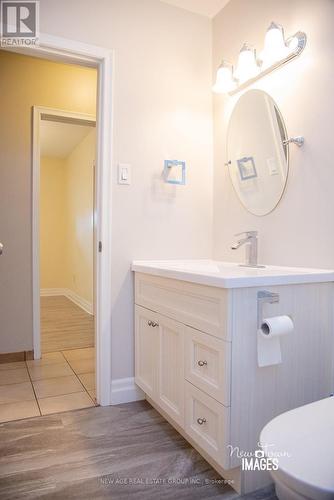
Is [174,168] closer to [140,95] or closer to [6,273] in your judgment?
[140,95]

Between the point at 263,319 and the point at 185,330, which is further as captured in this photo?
the point at 185,330

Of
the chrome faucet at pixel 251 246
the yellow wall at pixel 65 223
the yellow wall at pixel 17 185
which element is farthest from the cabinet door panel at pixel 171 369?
the yellow wall at pixel 65 223

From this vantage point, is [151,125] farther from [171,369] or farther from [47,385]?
[47,385]

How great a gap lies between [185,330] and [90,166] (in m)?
3.40

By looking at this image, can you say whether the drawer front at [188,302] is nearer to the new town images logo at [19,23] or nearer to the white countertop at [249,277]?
the white countertop at [249,277]

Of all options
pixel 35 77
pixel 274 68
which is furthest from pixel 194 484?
pixel 35 77

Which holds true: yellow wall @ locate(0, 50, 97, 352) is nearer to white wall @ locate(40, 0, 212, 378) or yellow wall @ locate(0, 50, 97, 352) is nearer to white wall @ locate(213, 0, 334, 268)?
white wall @ locate(40, 0, 212, 378)

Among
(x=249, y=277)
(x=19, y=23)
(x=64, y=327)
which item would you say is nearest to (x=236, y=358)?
(x=249, y=277)

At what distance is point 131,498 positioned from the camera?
115 cm

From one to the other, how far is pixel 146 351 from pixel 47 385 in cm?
82

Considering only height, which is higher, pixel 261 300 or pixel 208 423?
pixel 261 300

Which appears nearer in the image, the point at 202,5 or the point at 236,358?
the point at 236,358

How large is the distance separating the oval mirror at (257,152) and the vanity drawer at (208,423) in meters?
0.94

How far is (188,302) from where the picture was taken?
1.37m
